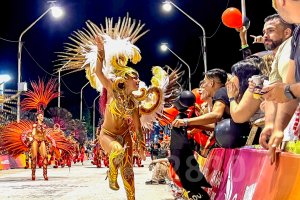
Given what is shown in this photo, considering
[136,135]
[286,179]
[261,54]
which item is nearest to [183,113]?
[261,54]

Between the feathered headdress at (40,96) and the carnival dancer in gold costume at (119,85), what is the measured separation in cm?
939

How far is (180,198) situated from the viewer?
970 cm

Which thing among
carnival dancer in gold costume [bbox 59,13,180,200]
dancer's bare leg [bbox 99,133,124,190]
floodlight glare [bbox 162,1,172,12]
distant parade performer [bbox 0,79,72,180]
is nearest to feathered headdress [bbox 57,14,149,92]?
carnival dancer in gold costume [bbox 59,13,180,200]

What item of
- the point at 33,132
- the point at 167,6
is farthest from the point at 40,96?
the point at 167,6

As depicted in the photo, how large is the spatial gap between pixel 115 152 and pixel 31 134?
1200 centimetres

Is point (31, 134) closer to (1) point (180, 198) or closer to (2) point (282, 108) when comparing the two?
(1) point (180, 198)

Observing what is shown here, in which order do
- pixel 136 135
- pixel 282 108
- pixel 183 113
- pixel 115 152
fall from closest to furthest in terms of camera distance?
1. pixel 282 108
2. pixel 183 113
3. pixel 115 152
4. pixel 136 135

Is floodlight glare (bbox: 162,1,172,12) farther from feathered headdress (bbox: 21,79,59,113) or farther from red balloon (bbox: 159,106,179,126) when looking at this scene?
red balloon (bbox: 159,106,179,126)

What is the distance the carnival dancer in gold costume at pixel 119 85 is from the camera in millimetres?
8219

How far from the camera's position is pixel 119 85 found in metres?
8.48

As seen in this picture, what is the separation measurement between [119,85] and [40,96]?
1117cm

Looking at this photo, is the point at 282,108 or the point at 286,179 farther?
the point at 282,108

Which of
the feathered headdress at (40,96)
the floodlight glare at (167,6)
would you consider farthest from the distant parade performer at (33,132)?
the floodlight glare at (167,6)

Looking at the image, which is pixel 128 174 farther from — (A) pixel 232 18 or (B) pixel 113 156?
(A) pixel 232 18
